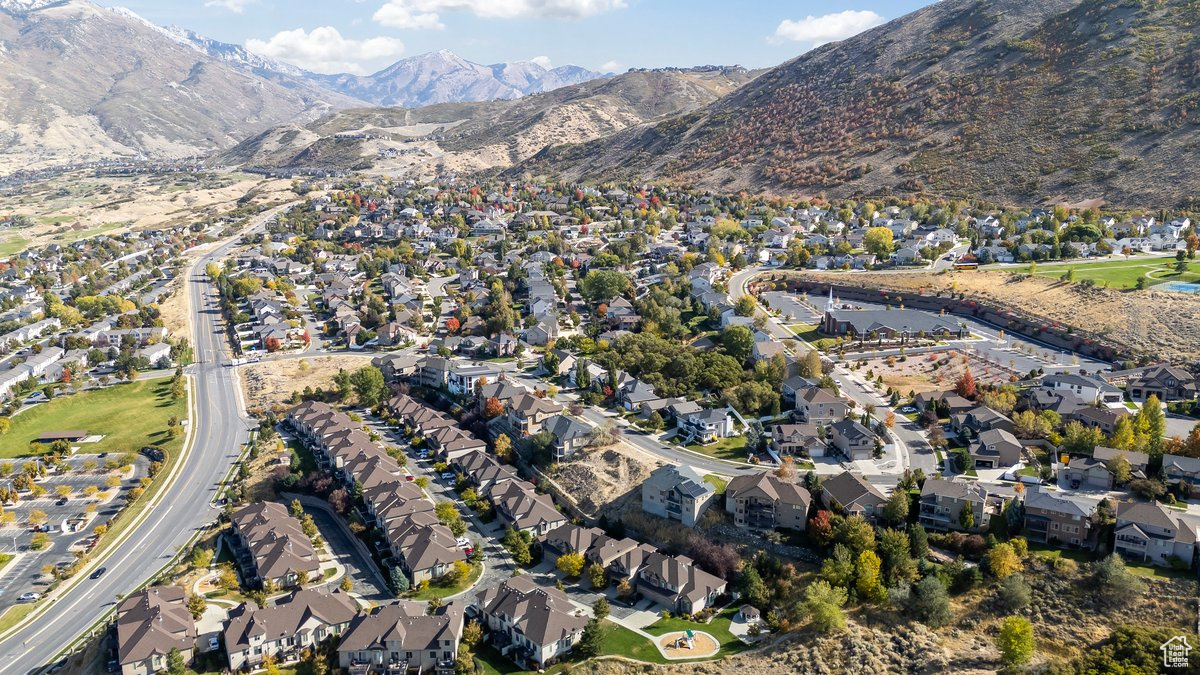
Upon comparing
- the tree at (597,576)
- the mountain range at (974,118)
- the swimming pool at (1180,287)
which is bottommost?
the tree at (597,576)

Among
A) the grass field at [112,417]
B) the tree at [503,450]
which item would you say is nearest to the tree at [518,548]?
the tree at [503,450]

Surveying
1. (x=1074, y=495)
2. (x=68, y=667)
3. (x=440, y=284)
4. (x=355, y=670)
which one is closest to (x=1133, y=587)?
(x=1074, y=495)

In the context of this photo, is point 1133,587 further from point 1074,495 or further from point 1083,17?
point 1083,17

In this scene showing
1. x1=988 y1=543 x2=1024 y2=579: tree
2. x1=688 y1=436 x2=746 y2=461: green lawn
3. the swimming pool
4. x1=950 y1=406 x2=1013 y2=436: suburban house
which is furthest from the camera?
the swimming pool

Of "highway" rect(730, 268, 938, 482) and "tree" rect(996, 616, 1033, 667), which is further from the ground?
"highway" rect(730, 268, 938, 482)

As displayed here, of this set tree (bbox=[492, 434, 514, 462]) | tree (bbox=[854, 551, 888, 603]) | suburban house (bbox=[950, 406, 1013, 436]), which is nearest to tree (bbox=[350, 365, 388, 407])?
tree (bbox=[492, 434, 514, 462])

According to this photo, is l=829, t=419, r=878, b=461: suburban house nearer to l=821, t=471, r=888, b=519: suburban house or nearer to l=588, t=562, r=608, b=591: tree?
l=821, t=471, r=888, b=519: suburban house

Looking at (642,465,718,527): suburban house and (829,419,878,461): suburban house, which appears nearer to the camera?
(642,465,718,527): suburban house

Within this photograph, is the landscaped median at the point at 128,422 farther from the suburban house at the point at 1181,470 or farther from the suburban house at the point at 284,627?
the suburban house at the point at 1181,470
